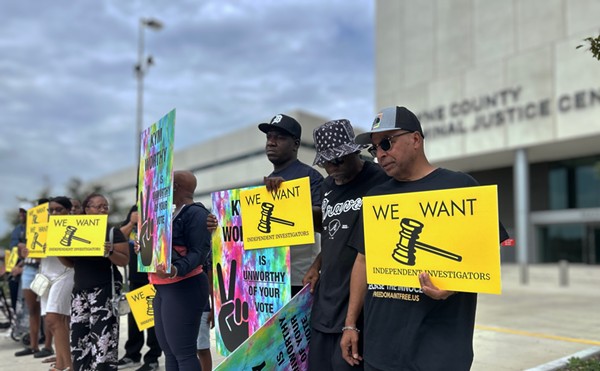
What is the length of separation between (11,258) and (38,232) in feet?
6.55

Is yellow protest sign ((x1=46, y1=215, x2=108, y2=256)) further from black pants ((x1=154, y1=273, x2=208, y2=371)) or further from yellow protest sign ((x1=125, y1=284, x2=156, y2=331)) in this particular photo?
black pants ((x1=154, y1=273, x2=208, y2=371))

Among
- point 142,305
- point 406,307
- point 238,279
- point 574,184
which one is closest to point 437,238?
point 406,307

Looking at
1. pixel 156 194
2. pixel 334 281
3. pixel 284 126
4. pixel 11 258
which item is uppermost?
pixel 284 126

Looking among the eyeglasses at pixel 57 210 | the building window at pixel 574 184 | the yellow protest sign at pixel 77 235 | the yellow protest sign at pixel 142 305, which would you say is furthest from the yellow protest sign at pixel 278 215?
the building window at pixel 574 184

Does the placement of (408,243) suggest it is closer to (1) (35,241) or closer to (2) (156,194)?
(2) (156,194)

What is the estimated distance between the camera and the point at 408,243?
2.46 m

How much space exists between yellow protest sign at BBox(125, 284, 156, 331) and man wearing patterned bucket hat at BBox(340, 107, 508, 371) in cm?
293

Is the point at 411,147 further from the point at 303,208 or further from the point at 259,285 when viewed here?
the point at 259,285

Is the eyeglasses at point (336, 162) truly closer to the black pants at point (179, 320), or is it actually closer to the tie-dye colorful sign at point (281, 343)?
the tie-dye colorful sign at point (281, 343)

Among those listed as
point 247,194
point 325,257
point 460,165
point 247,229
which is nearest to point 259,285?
point 247,229

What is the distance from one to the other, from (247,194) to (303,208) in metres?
0.60

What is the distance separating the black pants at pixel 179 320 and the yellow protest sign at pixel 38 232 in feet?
9.63

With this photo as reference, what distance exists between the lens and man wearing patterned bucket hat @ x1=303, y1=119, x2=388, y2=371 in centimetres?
291

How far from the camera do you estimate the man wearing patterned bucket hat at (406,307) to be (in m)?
2.32
